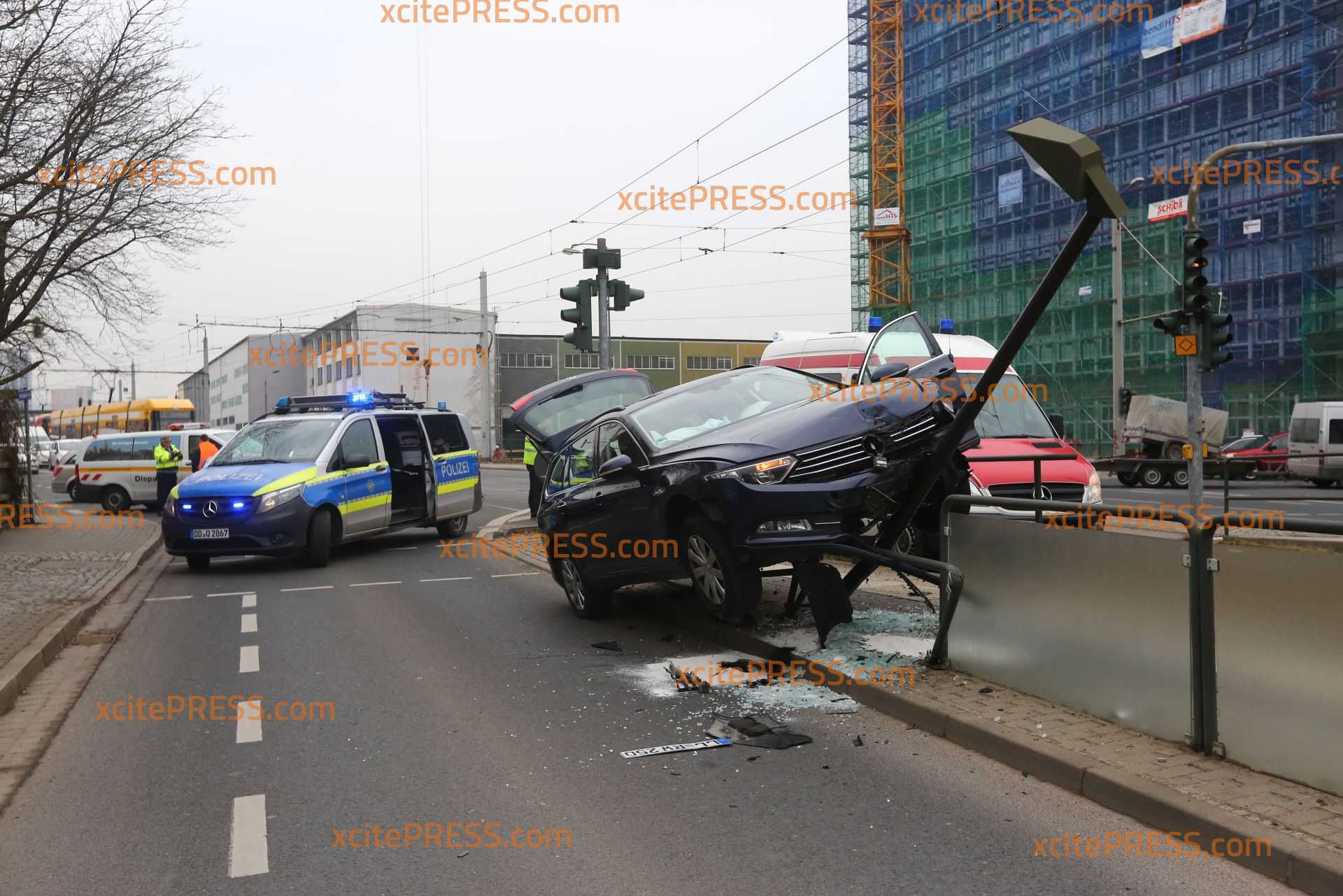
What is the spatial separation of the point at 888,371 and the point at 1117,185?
3727 centimetres

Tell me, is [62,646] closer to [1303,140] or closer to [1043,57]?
[1303,140]

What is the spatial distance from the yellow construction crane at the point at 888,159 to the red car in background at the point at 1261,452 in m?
19.6

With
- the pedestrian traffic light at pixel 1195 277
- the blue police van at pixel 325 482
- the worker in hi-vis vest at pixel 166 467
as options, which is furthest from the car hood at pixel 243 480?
the pedestrian traffic light at pixel 1195 277

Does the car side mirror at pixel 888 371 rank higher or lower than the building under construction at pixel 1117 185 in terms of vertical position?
lower

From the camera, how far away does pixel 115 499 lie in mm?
26469

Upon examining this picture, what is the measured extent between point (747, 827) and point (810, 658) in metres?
2.74

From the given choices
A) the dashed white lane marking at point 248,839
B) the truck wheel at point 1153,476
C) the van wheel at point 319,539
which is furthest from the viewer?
the truck wheel at point 1153,476

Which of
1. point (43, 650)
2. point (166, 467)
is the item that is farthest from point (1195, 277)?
point (166, 467)

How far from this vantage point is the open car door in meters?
14.9

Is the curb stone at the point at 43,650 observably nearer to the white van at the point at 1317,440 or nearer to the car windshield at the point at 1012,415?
the car windshield at the point at 1012,415

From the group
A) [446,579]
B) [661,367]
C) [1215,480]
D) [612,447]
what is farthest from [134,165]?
[661,367]

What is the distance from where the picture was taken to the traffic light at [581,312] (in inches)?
648

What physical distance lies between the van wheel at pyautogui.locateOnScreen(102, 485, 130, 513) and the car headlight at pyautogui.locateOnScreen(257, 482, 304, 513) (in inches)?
601

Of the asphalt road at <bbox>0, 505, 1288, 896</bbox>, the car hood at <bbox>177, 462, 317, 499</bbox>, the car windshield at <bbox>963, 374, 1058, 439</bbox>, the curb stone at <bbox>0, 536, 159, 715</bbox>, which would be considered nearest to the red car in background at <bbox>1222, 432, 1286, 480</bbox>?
the car windshield at <bbox>963, 374, 1058, 439</bbox>
